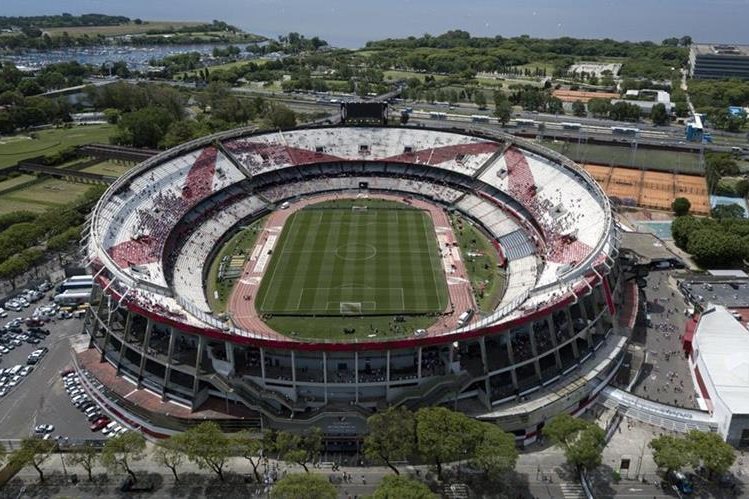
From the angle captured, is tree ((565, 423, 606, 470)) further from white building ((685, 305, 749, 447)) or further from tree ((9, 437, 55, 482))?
tree ((9, 437, 55, 482))

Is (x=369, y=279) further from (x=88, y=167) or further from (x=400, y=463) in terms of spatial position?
(x=88, y=167)

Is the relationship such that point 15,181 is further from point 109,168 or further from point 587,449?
point 587,449

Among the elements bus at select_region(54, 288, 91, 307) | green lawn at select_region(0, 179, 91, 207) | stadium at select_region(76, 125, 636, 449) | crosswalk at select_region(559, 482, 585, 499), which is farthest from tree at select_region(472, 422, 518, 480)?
green lawn at select_region(0, 179, 91, 207)

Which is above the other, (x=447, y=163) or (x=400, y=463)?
(x=447, y=163)

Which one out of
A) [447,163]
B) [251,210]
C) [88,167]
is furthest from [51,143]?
[447,163]

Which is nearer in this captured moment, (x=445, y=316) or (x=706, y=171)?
(x=445, y=316)

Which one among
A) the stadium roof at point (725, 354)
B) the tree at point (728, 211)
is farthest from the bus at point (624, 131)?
the stadium roof at point (725, 354)
